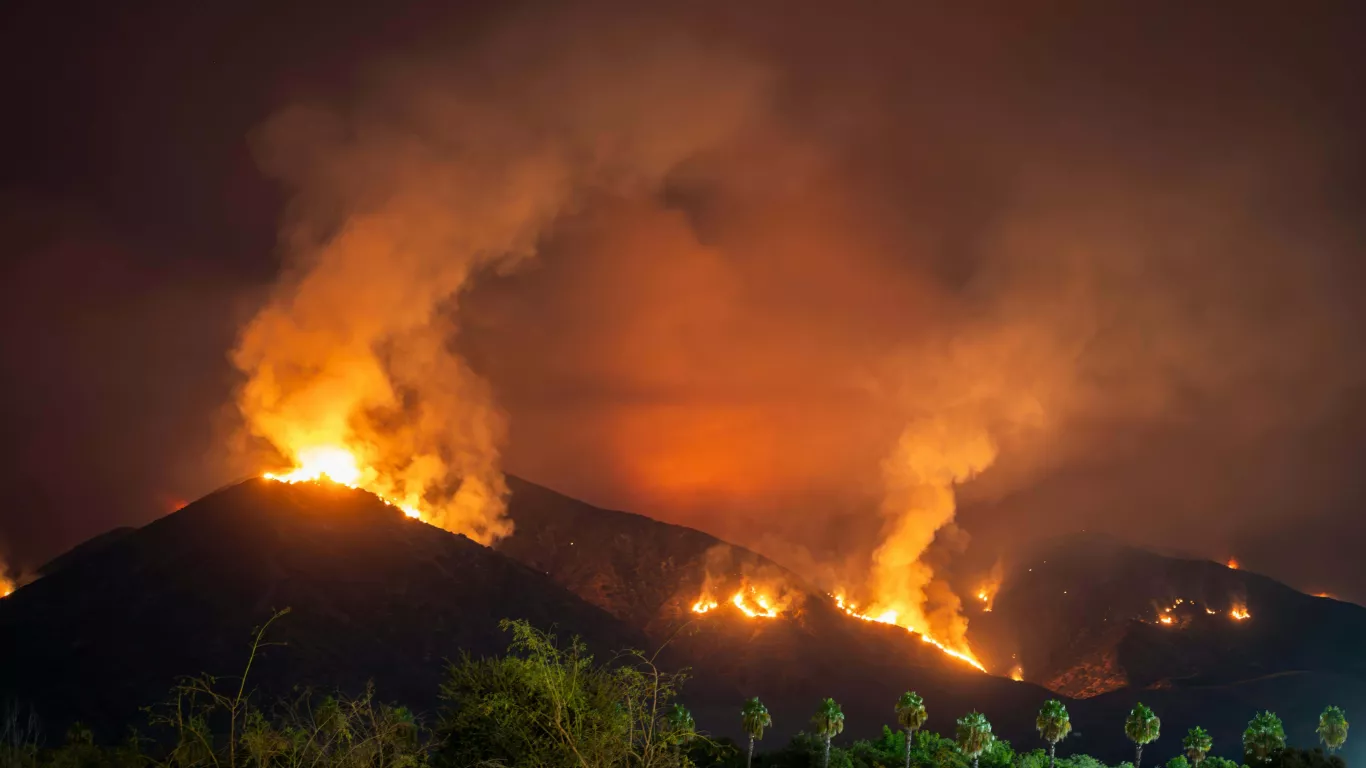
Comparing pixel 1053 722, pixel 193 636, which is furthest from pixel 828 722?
pixel 193 636

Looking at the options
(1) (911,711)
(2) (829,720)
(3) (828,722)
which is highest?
(1) (911,711)

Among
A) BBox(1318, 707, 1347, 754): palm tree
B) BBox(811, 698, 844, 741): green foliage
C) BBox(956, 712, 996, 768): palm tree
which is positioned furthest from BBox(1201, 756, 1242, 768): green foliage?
BBox(811, 698, 844, 741): green foliage

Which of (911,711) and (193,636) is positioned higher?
(193,636)

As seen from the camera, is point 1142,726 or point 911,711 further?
point 1142,726

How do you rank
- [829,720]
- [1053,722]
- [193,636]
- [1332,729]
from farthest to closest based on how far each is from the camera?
1. [193,636]
2. [1332,729]
3. [829,720]
4. [1053,722]

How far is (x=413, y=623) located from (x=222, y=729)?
66.4 metres

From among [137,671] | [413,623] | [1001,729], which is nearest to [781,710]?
[1001,729]

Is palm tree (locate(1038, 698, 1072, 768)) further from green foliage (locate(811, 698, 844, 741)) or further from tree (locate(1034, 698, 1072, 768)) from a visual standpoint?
green foliage (locate(811, 698, 844, 741))

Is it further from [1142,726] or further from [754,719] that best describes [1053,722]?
[754,719]

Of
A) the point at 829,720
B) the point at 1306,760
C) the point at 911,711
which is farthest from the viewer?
the point at 829,720

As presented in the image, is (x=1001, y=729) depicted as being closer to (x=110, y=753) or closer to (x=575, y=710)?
(x=110, y=753)

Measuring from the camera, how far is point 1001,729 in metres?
185

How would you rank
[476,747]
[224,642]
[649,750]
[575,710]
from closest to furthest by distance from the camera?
[649,750], [575,710], [476,747], [224,642]

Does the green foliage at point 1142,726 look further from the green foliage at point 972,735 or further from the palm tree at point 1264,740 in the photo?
the green foliage at point 972,735
